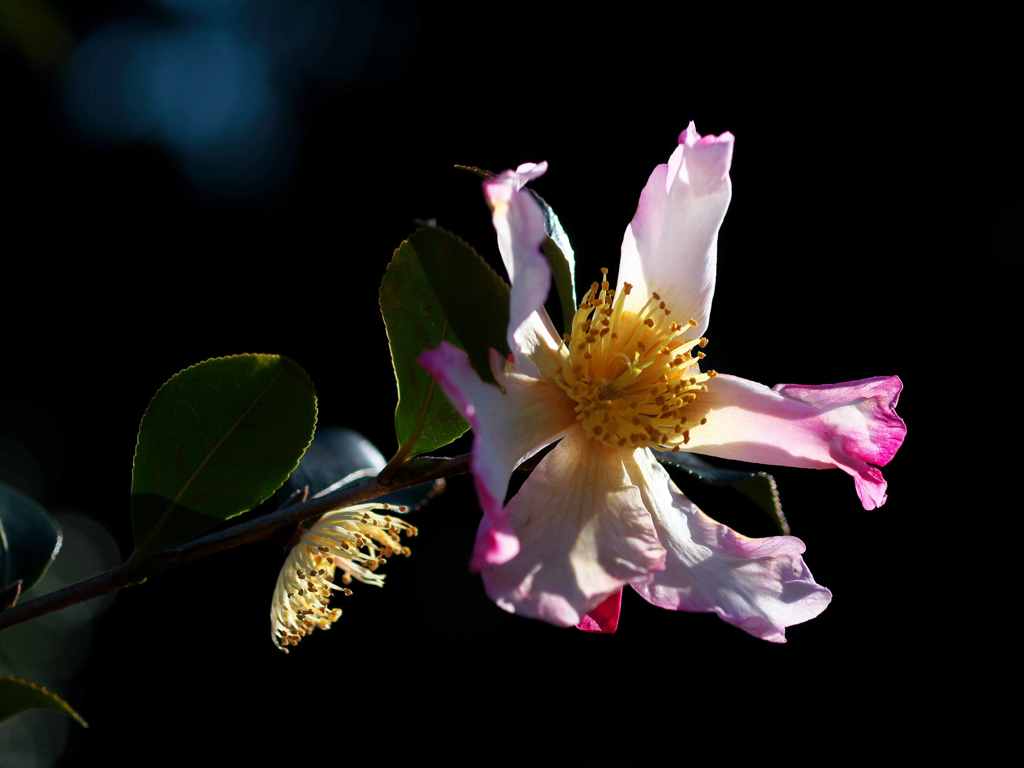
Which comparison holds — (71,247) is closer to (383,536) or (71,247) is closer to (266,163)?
(266,163)

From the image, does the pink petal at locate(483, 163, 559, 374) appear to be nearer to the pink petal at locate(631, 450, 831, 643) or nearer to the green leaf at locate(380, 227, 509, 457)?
the green leaf at locate(380, 227, 509, 457)

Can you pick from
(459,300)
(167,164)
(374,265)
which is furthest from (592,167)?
(459,300)

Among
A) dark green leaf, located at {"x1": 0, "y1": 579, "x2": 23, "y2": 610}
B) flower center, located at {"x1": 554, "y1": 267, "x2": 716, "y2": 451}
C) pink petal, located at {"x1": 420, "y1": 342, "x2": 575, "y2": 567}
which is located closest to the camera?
pink petal, located at {"x1": 420, "y1": 342, "x2": 575, "y2": 567}

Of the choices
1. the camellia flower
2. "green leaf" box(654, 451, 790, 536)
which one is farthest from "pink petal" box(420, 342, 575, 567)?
"green leaf" box(654, 451, 790, 536)

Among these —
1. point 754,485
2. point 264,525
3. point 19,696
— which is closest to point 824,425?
point 754,485

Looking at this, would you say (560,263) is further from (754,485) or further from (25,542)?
(25,542)

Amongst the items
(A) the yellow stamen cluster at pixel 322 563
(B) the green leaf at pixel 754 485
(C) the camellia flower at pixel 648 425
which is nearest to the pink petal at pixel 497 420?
(C) the camellia flower at pixel 648 425
